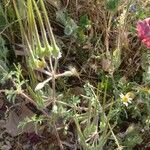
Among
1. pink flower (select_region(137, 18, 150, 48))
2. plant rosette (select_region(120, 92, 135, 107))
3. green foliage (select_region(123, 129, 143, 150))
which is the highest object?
pink flower (select_region(137, 18, 150, 48))

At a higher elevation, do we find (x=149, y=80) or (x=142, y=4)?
(x=142, y=4)

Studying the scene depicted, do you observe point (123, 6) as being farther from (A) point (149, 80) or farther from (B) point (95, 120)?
(B) point (95, 120)

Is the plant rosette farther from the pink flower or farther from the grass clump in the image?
the pink flower

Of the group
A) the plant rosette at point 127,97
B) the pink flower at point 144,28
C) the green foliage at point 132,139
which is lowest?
the green foliage at point 132,139

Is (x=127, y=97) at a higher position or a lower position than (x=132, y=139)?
higher

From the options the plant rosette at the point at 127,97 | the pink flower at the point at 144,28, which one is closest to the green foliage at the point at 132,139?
the plant rosette at the point at 127,97

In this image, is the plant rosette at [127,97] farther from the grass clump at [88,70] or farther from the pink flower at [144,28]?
the pink flower at [144,28]

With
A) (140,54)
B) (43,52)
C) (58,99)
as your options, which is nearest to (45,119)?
(58,99)

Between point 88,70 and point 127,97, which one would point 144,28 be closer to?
point 127,97

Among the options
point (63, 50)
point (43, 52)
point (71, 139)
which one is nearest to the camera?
point (43, 52)

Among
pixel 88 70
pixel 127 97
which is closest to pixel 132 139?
pixel 127 97

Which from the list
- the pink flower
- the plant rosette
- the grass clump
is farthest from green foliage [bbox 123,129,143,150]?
the pink flower
